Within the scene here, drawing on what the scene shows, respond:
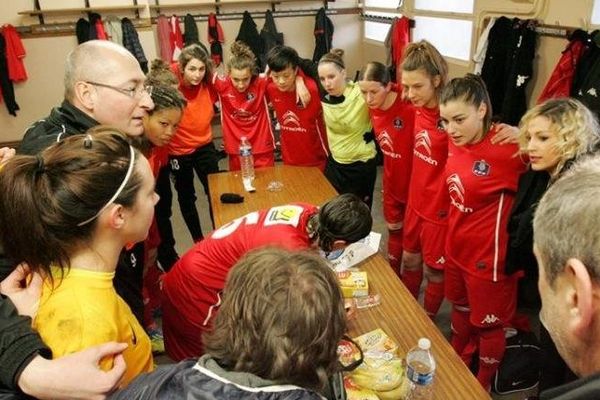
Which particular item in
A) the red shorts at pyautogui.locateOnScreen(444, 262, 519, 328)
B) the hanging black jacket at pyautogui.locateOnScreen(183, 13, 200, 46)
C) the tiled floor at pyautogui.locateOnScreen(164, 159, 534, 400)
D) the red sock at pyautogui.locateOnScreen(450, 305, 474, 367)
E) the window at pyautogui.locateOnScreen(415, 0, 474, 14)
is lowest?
the tiled floor at pyautogui.locateOnScreen(164, 159, 534, 400)

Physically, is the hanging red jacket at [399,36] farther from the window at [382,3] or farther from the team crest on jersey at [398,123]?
the team crest on jersey at [398,123]

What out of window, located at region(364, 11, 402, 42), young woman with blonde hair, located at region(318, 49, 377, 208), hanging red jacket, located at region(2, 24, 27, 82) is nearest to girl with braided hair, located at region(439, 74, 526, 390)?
young woman with blonde hair, located at region(318, 49, 377, 208)

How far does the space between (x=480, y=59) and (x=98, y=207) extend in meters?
3.54

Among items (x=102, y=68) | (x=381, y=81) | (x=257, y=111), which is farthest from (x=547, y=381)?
(x=257, y=111)

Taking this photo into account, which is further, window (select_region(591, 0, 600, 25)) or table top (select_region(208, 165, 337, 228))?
window (select_region(591, 0, 600, 25))

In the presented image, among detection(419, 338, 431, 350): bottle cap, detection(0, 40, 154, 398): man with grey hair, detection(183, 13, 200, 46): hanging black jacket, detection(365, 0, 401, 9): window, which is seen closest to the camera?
detection(0, 40, 154, 398): man with grey hair

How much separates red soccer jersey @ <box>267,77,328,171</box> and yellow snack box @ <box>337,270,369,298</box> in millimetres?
1755

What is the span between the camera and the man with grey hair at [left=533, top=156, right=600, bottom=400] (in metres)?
0.70

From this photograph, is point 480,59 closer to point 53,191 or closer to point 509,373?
point 509,373

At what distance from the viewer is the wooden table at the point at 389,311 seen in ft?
4.57

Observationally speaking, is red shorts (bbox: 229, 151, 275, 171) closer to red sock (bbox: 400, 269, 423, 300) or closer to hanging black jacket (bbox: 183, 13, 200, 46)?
red sock (bbox: 400, 269, 423, 300)

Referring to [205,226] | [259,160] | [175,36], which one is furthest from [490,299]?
[175,36]

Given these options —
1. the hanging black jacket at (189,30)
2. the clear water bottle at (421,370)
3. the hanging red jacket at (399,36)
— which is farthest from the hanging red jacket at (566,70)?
the hanging black jacket at (189,30)

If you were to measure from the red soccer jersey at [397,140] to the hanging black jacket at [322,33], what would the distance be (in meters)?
3.90
